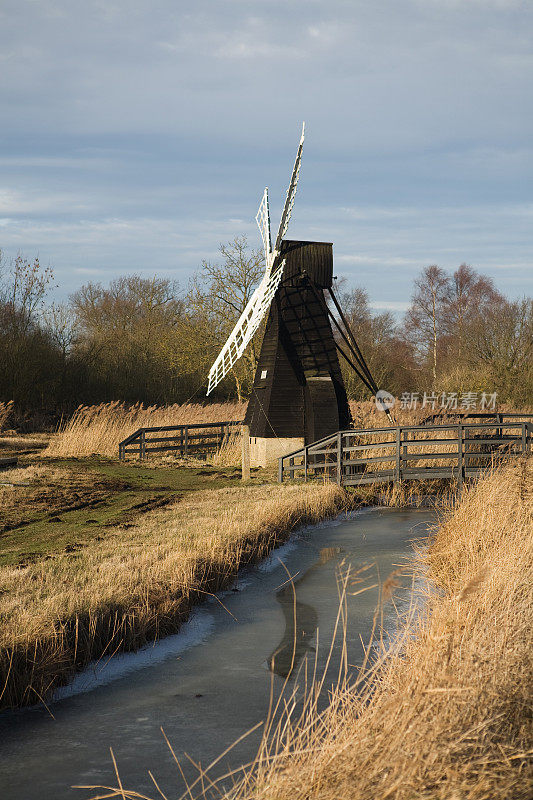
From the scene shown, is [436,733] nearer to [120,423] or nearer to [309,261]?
[309,261]

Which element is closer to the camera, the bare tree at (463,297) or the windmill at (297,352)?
the windmill at (297,352)

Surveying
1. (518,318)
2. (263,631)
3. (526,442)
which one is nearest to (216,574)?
(263,631)

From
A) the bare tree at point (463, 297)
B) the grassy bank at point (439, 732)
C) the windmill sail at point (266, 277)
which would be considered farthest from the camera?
the bare tree at point (463, 297)

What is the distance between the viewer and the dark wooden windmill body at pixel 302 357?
20047mm

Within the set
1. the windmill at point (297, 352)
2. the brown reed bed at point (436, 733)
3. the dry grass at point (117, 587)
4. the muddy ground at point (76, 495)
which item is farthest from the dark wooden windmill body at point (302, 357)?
the brown reed bed at point (436, 733)

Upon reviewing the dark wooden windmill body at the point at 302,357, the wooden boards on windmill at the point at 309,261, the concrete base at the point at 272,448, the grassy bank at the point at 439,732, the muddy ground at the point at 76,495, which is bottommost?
the muddy ground at the point at 76,495

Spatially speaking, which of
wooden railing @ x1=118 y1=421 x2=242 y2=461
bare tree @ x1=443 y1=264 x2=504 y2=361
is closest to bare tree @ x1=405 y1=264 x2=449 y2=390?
bare tree @ x1=443 y1=264 x2=504 y2=361

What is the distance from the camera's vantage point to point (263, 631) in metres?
7.41

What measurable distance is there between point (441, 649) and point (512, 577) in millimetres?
2021

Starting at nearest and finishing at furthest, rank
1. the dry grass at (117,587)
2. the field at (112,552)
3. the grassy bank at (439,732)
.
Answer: the grassy bank at (439,732) → the dry grass at (117,587) → the field at (112,552)

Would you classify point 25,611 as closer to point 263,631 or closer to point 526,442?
point 263,631

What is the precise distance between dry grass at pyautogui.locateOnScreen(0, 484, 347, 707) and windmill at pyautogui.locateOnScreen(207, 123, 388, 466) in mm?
7712

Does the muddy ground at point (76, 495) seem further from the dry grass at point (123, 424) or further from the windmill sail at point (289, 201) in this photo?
the windmill sail at point (289, 201)

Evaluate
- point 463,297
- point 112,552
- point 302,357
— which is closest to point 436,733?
point 112,552
